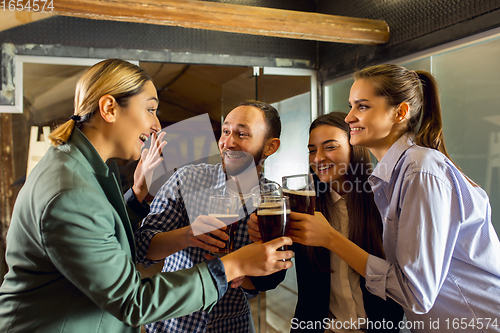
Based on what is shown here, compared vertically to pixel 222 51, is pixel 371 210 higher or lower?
lower

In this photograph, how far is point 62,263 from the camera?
875 millimetres

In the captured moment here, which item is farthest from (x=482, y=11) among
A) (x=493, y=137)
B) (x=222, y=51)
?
(x=222, y=51)

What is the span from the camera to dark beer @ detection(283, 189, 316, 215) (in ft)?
4.05

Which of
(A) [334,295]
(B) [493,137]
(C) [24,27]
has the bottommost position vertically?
(A) [334,295]

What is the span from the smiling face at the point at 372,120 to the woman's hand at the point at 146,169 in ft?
2.86

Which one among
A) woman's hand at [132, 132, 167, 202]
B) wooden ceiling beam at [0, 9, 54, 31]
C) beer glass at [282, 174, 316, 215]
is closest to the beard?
woman's hand at [132, 132, 167, 202]

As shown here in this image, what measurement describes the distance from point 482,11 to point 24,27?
3.08 metres

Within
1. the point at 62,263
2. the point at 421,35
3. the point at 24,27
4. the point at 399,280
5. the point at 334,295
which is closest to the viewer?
the point at 62,263

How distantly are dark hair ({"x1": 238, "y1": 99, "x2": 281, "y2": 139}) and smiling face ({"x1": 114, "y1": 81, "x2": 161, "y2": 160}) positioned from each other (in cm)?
84

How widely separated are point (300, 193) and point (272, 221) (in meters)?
0.15

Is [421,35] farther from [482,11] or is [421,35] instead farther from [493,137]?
[493,137]

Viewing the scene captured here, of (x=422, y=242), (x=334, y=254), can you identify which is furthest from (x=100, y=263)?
(x=334, y=254)

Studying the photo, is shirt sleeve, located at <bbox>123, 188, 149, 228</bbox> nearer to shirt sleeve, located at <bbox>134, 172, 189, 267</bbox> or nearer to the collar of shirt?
shirt sleeve, located at <bbox>134, 172, 189, 267</bbox>

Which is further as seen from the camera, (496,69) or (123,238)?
(496,69)
